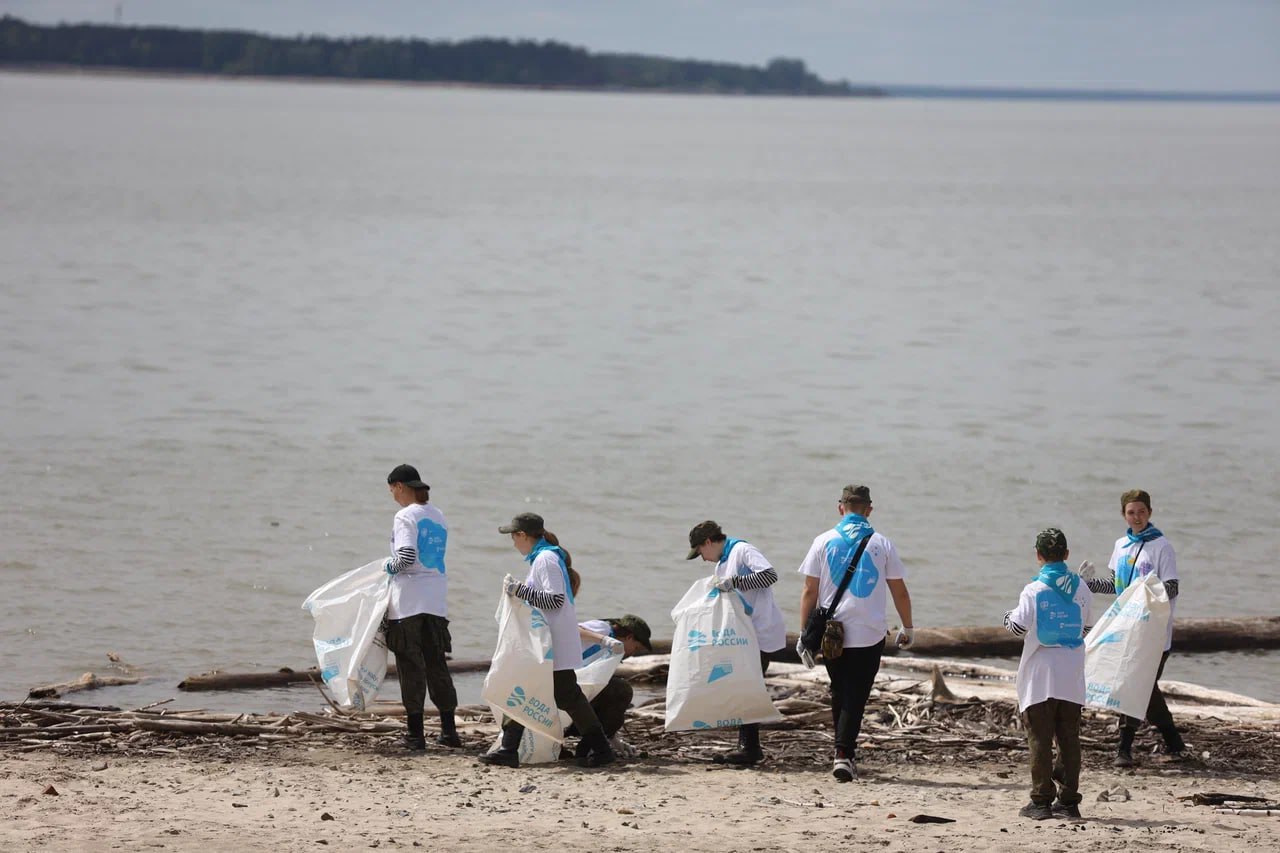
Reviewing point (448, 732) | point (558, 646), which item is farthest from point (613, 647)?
point (448, 732)

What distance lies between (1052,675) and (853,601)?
1132mm

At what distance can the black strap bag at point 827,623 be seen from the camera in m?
8.93

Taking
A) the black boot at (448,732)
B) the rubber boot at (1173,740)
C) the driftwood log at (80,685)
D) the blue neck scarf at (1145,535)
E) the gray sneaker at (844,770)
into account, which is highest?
the blue neck scarf at (1145,535)

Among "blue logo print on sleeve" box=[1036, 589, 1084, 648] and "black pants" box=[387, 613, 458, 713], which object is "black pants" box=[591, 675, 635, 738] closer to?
"black pants" box=[387, 613, 458, 713]

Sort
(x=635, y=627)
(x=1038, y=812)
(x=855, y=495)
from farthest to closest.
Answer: (x=635, y=627) → (x=855, y=495) → (x=1038, y=812)

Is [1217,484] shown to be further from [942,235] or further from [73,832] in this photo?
[942,235]

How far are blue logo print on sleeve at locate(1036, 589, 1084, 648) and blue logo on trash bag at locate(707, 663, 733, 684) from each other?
1764 millimetres

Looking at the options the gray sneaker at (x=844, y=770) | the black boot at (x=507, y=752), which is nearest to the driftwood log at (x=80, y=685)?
the black boot at (x=507, y=752)

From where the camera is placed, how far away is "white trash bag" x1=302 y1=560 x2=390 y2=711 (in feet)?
31.6

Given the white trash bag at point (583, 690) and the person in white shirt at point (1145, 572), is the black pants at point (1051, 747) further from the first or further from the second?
the white trash bag at point (583, 690)

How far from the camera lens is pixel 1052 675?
8.28 meters

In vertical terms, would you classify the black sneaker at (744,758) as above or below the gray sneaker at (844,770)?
below

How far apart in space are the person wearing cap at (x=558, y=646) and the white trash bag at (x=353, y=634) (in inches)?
33.9

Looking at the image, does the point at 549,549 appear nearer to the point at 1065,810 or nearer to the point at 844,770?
the point at 844,770
